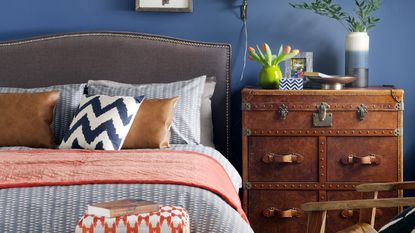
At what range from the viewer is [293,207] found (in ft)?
14.6

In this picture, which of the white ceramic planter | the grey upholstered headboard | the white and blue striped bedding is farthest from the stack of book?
the white ceramic planter

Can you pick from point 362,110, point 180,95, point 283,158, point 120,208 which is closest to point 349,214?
point 283,158

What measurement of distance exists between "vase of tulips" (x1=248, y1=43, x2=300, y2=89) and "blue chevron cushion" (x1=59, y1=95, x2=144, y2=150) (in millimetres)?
776

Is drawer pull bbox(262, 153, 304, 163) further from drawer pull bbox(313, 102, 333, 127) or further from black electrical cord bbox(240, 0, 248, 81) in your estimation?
black electrical cord bbox(240, 0, 248, 81)

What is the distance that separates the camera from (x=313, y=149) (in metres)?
4.41

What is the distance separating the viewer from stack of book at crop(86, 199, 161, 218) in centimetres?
275

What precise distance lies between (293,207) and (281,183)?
156mm

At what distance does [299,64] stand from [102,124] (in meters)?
1.33

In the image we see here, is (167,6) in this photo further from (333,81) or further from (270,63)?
(333,81)

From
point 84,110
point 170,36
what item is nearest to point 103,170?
point 84,110

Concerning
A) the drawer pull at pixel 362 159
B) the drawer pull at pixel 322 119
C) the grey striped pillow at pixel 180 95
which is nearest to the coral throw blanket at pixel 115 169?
the grey striped pillow at pixel 180 95

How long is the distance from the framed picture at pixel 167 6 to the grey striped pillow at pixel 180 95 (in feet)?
1.74

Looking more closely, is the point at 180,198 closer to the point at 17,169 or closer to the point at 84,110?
the point at 17,169

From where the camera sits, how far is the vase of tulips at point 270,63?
454 centimetres
